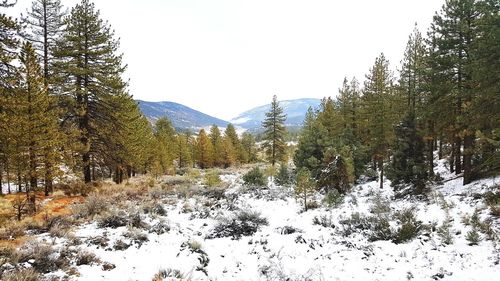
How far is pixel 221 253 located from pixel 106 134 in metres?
15.6

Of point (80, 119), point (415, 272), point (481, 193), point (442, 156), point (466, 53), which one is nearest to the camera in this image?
point (415, 272)

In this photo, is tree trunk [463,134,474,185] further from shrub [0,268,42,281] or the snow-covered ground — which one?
shrub [0,268,42,281]

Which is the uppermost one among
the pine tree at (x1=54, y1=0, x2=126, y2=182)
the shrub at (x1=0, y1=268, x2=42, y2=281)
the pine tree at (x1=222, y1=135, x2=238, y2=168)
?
the pine tree at (x1=54, y1=0, x2=126, y2=182)

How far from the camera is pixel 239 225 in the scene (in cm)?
1149

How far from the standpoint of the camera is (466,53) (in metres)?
17.5

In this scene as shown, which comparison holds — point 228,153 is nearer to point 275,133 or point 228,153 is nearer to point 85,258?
point 275,133

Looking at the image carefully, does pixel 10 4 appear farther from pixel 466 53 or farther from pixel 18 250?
pixel 466 53

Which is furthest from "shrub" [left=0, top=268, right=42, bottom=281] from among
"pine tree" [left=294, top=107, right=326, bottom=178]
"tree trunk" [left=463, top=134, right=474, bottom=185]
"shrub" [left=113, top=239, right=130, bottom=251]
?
"pine tree" [left=294, top=107, right=326, bottom=178]

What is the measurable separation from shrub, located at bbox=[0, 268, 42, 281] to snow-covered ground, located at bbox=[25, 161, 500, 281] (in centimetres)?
75

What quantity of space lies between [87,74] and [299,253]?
707 inches

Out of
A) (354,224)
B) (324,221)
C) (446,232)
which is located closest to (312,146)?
(324,221)

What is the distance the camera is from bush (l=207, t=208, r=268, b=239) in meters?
10.9

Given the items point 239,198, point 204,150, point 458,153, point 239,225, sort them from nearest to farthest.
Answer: point 239,225
point 239,198
point 458,153
point 204,150

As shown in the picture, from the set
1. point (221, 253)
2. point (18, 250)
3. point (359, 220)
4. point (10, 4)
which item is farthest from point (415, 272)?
point (10, 4)
